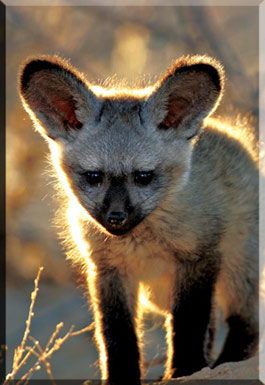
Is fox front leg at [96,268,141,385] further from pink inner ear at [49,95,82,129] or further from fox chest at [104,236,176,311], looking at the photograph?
pink inner ear at [49,95,82,129]

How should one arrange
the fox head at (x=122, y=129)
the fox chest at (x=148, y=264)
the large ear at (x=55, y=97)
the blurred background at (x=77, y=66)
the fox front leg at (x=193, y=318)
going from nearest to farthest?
the fox head at (x=122, y=129) < the large ear at (x=55, y=97) < the fox chest at (x=148, y=264) < the fox front leg at (x=193, y=318) < the blurred background at (x=77, y=66)

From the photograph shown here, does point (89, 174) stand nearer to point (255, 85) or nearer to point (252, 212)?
point (252, 212)

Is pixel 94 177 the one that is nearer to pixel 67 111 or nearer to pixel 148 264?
pixel 67 111

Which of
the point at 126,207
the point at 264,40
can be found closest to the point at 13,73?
the point at 264,40

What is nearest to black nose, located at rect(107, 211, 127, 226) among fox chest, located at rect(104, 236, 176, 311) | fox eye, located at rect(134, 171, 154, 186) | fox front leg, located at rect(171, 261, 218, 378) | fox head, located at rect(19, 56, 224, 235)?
fox head, located at rect(19, 56, 224, 235)

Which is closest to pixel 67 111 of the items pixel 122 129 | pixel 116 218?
pixel 122 129

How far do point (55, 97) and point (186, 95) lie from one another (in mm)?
863

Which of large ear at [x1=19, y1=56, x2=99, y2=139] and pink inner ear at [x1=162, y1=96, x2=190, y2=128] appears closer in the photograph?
large ear at [x1=19, y1=56, x2=99, y2=139]

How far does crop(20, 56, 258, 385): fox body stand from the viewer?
441 centimetres

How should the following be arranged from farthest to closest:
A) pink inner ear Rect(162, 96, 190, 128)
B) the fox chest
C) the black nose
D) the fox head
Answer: the fox chest, pink inner ear Rect(162, 96, 190, 128), the fox head, the black nose

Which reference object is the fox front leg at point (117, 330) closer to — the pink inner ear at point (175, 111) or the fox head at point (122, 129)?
the fox head at point (122, 129)

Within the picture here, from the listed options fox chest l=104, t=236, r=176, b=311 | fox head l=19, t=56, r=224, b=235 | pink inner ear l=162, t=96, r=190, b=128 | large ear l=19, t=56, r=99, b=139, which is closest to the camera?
fox head l=19, t=56, r=224, b=235

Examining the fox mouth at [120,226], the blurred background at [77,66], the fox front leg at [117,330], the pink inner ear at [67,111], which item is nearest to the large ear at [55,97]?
the pink inner ear at [67,111]

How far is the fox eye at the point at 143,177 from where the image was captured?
4367 mm
